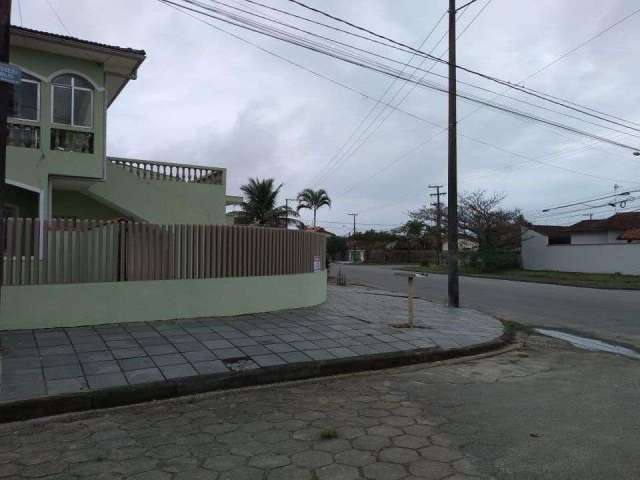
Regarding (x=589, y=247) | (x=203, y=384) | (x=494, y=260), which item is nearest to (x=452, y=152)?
(x=203, y=384)

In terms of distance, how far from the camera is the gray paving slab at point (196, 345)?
6055 millimetres

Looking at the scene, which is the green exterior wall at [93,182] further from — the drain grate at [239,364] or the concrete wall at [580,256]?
the concrete wall at [580,256]

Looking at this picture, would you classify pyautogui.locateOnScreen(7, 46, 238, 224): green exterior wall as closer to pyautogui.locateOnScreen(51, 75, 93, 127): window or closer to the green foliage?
pyautogui.locateOnScreen(51, 75, 93, 127): window

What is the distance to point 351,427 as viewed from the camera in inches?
190

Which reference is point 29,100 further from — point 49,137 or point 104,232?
point 104,232

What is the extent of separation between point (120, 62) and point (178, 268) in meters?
7.44

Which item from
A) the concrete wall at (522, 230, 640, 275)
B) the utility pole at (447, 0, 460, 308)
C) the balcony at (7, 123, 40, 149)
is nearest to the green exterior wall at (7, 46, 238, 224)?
the balcony at (7, 123, 40, 149)

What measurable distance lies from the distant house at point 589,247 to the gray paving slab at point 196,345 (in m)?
25.3

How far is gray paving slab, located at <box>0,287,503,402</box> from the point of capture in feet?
19.9

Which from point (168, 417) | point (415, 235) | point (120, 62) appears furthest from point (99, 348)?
point (415, 235)

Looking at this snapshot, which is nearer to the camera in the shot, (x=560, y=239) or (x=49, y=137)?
(x=49, y=137)

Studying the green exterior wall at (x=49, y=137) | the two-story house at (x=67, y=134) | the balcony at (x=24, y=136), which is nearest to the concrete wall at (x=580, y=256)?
the two-story house at (x=67, y=134)

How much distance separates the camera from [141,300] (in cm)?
927

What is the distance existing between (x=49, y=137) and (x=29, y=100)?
3.39ft
